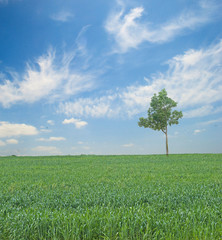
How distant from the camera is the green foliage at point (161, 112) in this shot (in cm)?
4278

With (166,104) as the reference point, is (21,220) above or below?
below

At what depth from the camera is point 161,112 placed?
42594 mm

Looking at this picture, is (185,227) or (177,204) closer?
(185,227)

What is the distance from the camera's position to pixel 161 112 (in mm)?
42594

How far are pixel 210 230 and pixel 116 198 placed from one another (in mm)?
2842

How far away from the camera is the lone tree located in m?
42.8

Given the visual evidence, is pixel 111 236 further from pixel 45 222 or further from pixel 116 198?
pixel 116 198

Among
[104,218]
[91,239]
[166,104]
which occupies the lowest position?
[91,239]

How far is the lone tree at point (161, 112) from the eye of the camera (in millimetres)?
42781

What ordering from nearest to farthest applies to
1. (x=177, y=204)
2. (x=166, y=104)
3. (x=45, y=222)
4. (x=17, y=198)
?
(x=45, y=222)
(x=177, y=204)
(x=17, y=198)
(x=166, y=104)

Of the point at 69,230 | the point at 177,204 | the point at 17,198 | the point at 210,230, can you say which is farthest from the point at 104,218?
the point at 17,198

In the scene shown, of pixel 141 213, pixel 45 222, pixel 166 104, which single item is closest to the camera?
pixel 45 222

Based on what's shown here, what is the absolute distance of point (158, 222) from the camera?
3846 mm

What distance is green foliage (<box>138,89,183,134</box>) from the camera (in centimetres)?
4278
